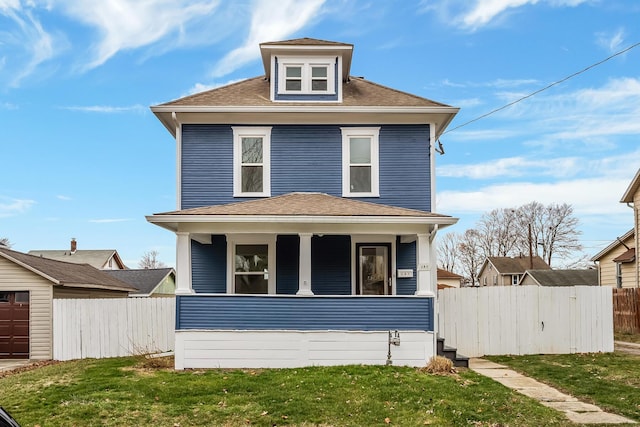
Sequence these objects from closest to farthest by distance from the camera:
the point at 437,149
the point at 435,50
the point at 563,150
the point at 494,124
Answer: the point at 437,149
the point at 435,50
the point at 494,124
the point at 563,150

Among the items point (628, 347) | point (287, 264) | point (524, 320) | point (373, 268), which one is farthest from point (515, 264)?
point (287, 264)

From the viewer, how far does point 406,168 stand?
618 inches

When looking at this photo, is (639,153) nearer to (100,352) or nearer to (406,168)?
(406,168)

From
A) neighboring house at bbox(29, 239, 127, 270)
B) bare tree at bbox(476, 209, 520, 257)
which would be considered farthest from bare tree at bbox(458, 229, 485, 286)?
neighboring house at bbox(29, 239, 127, 270)

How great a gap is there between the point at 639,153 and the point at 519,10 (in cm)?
1576

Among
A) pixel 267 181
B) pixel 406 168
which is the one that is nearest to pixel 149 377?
pixel 267 181

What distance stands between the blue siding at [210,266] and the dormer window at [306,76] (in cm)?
420

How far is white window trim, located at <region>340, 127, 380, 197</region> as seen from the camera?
15.7m

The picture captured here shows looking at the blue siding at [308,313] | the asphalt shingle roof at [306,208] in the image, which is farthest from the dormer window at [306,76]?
the blue siding at [308,313]

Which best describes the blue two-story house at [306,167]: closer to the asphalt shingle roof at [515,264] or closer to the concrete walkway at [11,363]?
the concrete walkway at [11,363]

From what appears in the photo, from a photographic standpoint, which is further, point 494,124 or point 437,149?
point 494,124

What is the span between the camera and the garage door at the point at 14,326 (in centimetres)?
1797

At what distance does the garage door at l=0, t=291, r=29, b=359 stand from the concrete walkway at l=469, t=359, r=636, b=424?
12544mm

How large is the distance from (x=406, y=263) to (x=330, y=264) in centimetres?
188
